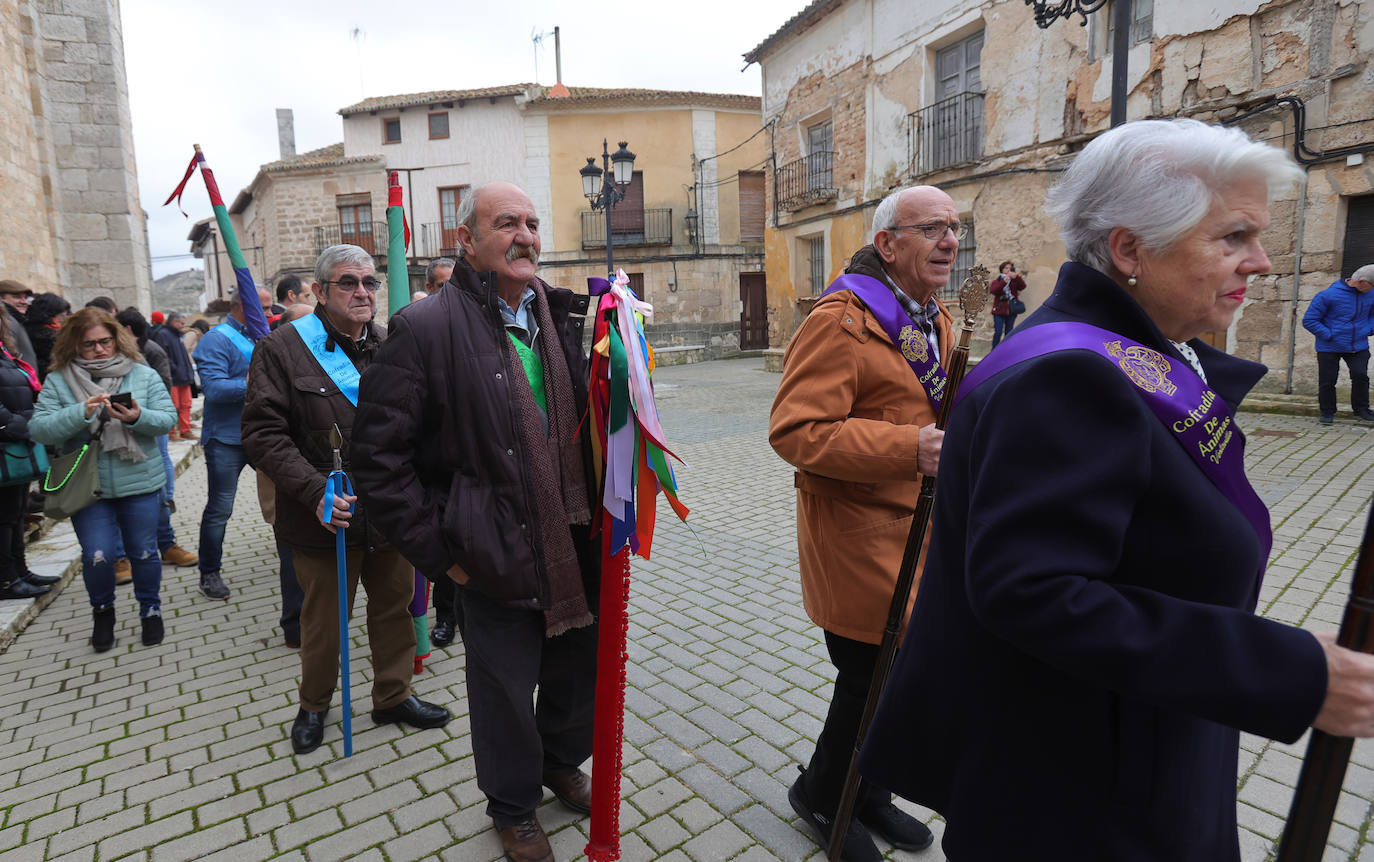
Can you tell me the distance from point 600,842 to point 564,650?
0.60 meters

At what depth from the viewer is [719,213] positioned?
90.0 ft

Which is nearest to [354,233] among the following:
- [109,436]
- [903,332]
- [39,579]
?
[39,579]

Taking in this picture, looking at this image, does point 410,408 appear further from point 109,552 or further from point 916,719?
point 109,552

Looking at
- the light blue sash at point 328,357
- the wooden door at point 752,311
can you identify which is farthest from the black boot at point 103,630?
the wooden door at point 752,311

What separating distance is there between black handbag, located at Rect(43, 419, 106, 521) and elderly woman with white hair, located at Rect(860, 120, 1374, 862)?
457cm

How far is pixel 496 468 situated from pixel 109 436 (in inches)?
125

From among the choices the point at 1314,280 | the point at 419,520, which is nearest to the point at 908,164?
the point at 1314,280

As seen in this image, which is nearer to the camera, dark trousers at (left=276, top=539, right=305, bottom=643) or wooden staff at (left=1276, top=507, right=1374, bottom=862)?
wooden staff at (left=1276, top=507, right=1374, bottom=862)

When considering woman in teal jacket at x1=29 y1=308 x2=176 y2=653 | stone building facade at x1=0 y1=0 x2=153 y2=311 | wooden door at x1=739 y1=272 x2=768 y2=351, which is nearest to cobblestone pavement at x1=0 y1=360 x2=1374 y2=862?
woman in teal jacket at x1=29 y1=308 x2=176 y2=653

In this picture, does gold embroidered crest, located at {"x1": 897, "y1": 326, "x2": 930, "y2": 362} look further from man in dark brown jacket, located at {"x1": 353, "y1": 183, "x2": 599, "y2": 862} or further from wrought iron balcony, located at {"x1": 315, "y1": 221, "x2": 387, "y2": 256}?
wrought iron balcony, located at {"x1": 315, "y1": 221, "x2": 387, "y2": 256}

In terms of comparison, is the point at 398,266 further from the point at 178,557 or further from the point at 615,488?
the point at 178,557

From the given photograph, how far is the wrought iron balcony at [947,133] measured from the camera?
1348 cm

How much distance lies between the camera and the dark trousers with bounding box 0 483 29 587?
4969 mm

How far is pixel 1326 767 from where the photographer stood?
1.13m
